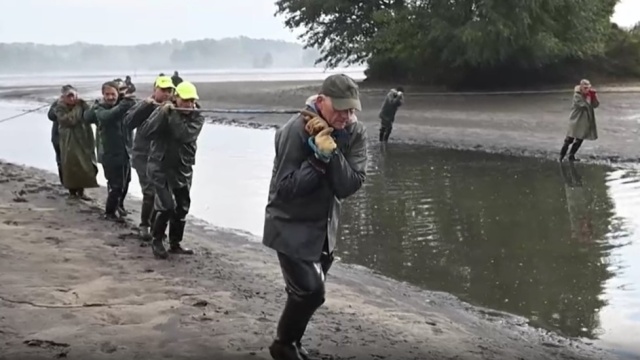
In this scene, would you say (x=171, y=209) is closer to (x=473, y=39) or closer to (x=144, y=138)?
(x=144, y=138)

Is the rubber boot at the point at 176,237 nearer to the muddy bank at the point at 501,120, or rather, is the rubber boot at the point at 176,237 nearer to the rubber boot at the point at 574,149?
the rubber boot at the point at 574,149

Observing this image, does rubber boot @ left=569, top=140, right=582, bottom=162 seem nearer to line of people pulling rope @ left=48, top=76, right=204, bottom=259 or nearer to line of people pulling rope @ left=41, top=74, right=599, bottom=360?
line of people pulling rope @ left=41, top=74, right=599, bottom=360

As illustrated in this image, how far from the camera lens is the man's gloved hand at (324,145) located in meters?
4.61

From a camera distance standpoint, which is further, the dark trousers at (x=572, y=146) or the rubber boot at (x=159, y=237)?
the dark trousers at (x=572, y=146)

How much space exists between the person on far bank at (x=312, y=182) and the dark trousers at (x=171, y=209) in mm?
3500

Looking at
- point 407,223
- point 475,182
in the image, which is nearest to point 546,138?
point 475,182

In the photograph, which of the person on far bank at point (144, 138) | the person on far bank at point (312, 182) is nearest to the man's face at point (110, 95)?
the person on far bank at point (144, 138)

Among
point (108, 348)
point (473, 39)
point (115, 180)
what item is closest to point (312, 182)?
point (108, 348)

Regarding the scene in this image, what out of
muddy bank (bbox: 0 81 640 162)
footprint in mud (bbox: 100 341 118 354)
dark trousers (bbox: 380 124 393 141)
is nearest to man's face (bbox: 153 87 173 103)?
footprint in mud (bbox: 100 341 118 354)

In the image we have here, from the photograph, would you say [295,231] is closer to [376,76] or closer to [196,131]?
[196,131]

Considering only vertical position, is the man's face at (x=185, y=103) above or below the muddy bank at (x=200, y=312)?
above

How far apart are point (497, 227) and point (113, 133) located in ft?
16.4

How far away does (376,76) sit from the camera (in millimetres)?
45469

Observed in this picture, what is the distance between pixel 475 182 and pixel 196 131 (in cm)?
768
